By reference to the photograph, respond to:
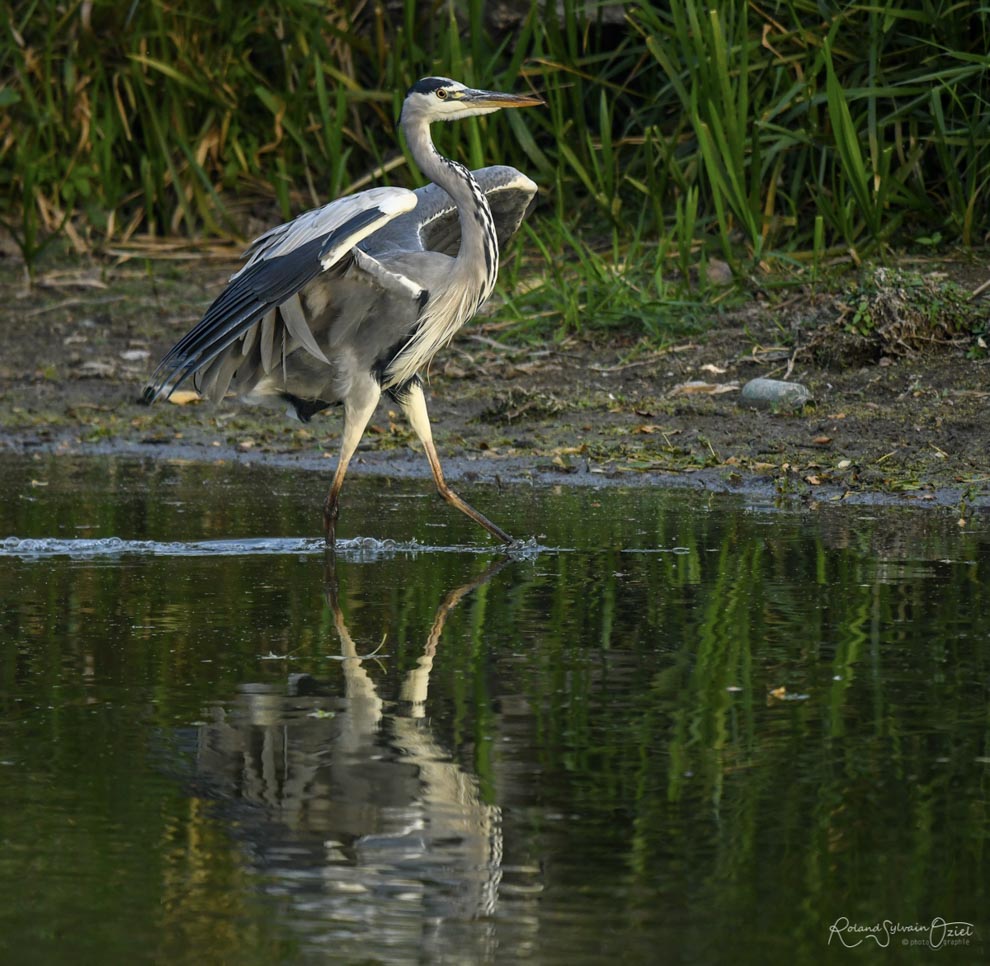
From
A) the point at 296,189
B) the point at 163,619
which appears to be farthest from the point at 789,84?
the point at 163,619

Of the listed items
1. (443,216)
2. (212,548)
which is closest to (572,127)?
(443,216)

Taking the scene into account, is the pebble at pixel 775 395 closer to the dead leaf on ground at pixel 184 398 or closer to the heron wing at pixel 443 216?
the heron wing at pixel 443 216

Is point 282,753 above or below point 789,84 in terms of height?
below

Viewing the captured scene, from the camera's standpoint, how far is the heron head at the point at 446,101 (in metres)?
6.55

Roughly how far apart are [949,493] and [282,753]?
3.48 m

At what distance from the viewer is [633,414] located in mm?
8039

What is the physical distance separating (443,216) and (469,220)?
576 millimetres

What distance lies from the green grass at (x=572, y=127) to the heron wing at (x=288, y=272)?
121 inches

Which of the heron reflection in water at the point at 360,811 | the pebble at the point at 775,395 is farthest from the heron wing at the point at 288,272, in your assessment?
the pebble at the point at 775,395

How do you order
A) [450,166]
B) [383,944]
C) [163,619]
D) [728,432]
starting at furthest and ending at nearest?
1. [728,432]
2. [450,166]
3. [163,619]
4. [383,944]

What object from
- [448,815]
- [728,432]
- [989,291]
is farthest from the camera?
[989,291]

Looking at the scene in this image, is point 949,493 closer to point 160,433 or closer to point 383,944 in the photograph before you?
point 160,433

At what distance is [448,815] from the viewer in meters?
3.34
